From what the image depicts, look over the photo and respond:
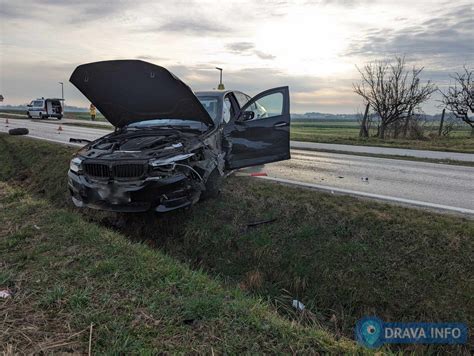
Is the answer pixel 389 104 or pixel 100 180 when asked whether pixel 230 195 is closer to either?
pixel 100 180

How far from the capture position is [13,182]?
8.76 m

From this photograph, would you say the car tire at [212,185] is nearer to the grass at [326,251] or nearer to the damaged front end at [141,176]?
the damaged front end at [141,176]

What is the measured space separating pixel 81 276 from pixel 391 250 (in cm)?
336

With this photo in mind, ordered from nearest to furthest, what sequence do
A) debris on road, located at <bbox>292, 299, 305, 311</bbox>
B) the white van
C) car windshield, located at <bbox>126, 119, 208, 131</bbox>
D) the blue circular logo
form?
the blue circular logo, debris on road, located at <bbox>292, 299, 305, 311</bbox>, car windshield, located at <bbox>126, 119, 208, 131</bbox>, the white van

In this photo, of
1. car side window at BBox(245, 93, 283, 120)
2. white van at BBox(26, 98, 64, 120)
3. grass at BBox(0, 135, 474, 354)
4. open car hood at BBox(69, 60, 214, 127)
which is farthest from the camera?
white van at BBox(26, 98, 64, 120)

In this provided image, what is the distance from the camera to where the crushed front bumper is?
4332mm

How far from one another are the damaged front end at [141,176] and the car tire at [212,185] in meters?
0.10

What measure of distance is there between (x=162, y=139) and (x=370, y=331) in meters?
3.48

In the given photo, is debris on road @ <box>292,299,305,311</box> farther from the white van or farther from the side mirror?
the white van

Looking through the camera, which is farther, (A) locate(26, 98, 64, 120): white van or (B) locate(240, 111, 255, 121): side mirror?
(A) locate(26, 98, 64, 120): white van

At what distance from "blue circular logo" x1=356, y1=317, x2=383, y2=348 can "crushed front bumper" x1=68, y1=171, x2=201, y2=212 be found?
96.1 inches

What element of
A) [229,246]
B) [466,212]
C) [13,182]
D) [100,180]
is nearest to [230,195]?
[229,246]

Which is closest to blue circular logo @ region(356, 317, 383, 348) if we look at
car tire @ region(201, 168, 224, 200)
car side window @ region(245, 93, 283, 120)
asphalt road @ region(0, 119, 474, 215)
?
asphalt road @ region(0, 119, 474, 215)

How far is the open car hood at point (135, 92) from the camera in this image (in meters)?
5.15
